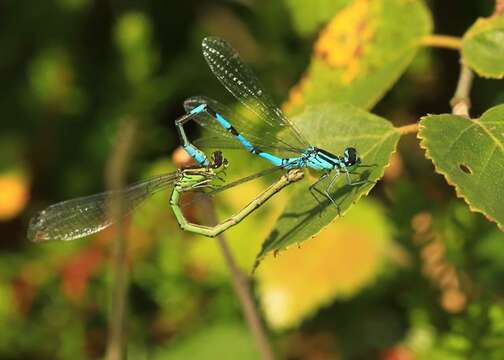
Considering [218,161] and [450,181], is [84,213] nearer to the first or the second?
[218,161]

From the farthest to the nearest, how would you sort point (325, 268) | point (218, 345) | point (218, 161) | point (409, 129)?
point (218, 345) < point (325, 268) < point (218, 161) < point (409, 129)

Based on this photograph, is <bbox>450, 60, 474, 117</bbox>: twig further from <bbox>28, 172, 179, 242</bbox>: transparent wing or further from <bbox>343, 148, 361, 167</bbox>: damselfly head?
<bbox>28, 172, 179, 242</bbox>: transparent wing

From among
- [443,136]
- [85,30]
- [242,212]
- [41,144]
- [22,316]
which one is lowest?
[443,136]

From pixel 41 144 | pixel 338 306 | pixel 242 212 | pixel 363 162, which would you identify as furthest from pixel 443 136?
pixel 41 144

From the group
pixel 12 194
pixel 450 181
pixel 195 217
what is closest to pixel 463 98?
pixel 450 181

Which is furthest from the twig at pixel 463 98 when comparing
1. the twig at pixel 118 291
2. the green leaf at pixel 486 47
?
the twig at pixel 118 291

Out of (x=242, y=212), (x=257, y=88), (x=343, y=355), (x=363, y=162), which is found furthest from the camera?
(x=343, y=355)

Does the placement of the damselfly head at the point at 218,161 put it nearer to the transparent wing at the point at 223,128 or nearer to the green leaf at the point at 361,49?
the transparent wing at the point at 223,128

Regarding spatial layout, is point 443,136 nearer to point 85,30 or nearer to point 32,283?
point 32,283

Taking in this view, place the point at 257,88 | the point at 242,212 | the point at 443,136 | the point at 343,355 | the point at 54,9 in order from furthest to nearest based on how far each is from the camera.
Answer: the point at 54,9, the point at 343,355, the point at 257,88, the point at 242,212, the point at 443,136
